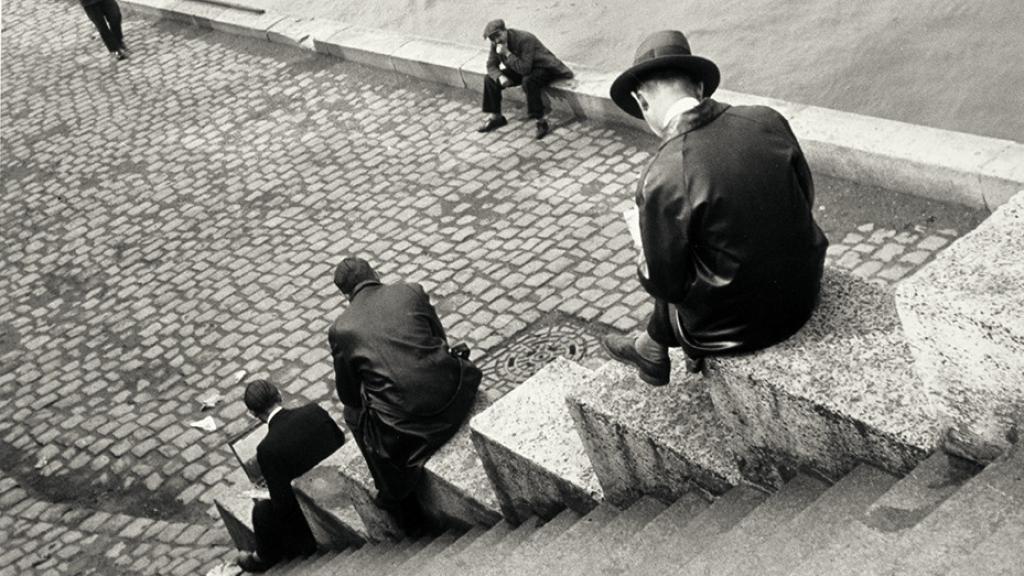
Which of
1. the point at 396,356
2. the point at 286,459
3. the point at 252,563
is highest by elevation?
the point at 396,356

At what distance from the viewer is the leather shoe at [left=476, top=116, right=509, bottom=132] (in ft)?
40.0

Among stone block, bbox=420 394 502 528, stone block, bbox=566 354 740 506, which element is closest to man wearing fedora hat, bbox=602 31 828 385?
stone block, bbox=566 354 740 506

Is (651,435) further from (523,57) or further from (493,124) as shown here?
(493,124)

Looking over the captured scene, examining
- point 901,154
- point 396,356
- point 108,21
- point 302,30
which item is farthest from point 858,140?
point 108,21

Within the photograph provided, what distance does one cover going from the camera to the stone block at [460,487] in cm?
627

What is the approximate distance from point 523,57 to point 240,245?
318cm

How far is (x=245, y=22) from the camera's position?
1631cm

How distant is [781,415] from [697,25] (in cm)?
1018

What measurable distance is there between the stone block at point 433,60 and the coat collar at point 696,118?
893 cm

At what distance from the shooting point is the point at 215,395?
31.4ft

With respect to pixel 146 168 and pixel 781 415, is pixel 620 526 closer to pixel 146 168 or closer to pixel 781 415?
pixel 781 415

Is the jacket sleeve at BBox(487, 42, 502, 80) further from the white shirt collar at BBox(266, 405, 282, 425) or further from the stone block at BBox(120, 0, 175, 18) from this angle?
the stone block at BBox(120, 0, 175, 18)

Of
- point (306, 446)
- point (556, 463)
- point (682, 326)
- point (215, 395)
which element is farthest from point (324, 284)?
point (682, 326)

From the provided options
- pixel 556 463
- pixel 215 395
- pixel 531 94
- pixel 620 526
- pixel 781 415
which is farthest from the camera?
pixel 531 94
